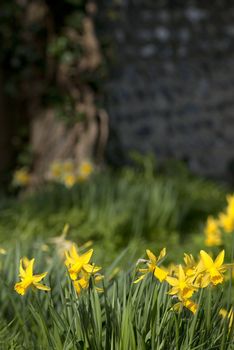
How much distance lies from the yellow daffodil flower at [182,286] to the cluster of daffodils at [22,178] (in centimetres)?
457

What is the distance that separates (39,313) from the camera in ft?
7.41

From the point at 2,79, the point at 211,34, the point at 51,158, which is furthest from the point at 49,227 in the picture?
the point at 211,34

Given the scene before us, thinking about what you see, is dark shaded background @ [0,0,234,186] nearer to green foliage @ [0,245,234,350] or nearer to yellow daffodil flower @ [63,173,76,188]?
yellow daffodil flower @ [63,173,76,188]

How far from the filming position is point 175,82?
7.84 m

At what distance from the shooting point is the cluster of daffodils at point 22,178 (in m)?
6.70

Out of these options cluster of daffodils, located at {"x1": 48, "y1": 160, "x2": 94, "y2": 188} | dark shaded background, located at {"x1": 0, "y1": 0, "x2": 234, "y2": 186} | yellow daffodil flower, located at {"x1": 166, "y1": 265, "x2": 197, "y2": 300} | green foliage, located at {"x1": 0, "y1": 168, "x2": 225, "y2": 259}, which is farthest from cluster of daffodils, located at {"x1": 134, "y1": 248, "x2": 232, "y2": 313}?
dark shaded background, located at {"x1": 0, "y1": 0, "x2": 234, "y2": 186}

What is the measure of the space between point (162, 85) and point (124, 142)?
731mm

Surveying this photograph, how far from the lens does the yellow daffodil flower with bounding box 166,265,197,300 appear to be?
2195 mm

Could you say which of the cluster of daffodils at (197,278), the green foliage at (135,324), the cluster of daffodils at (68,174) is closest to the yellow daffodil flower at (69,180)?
the cluster of daffodils at (68,174)

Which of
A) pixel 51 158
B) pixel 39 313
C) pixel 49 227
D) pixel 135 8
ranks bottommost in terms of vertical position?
pixel 51 158

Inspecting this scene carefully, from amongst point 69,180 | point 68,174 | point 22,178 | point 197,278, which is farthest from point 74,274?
point 22,178

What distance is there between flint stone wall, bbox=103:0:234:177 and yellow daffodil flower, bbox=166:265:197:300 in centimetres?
510

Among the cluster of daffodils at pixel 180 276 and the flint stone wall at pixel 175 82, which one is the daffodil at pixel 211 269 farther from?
the flint stone wall at pixel 175 82

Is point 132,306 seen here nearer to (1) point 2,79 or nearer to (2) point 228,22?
(1) point 2,79
